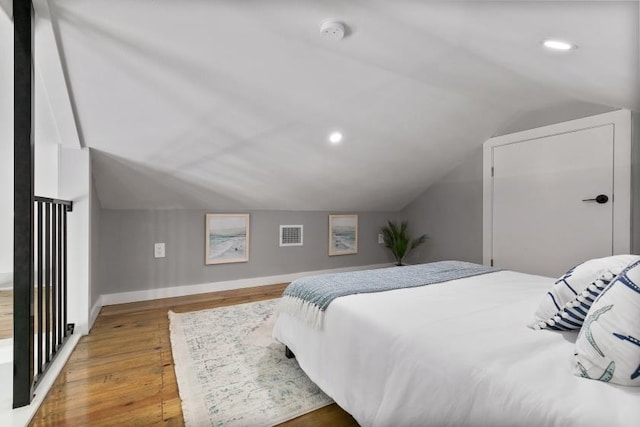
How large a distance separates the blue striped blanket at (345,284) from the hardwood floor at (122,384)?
476 mm

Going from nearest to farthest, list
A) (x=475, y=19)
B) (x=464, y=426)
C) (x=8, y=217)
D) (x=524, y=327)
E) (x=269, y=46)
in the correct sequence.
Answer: (x=464, y=426)
(x=524, y=327)
(x=475, y=19)
(x=269, y=46)
(x=8, y=217)

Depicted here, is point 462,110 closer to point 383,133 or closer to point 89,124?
point 383,133

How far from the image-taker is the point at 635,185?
97.8 inches

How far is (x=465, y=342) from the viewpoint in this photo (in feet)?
3.43

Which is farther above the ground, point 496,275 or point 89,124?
point 89,124

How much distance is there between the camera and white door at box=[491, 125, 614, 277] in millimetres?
2658

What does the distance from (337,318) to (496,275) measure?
4.01ft

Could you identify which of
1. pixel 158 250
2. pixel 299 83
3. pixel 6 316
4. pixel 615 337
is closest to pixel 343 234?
pixel 158 250

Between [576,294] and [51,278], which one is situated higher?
[576,294]

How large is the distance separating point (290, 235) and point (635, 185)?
324 cm

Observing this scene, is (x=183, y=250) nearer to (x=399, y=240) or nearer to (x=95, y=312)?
(x=95, y=312)

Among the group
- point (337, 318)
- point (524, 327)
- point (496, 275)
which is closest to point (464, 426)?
point (524, 327)

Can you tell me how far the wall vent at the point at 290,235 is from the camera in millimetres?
3855

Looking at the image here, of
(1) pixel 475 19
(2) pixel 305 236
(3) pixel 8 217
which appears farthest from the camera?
(2) pixel 305 236
